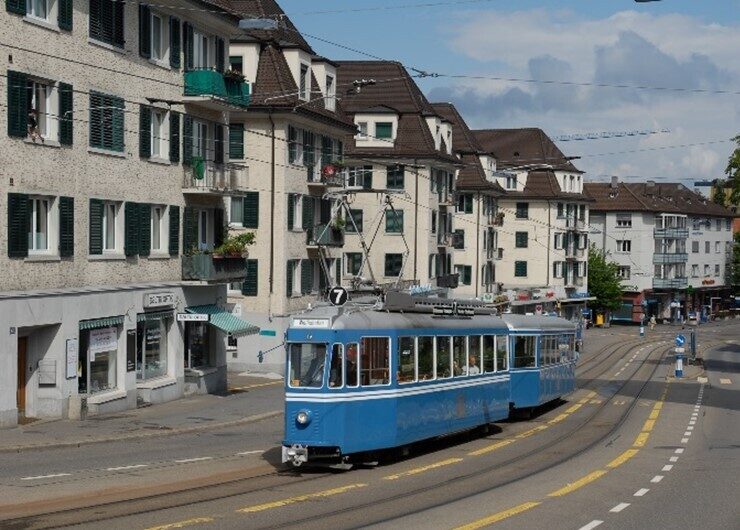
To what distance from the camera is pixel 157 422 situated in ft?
111

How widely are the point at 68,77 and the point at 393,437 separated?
1386cm

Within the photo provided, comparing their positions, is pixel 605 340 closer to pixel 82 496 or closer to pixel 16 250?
pixel 16 250

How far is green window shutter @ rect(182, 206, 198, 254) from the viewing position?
4059 cm

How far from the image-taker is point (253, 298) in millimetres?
53125

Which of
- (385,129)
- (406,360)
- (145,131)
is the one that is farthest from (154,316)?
(385,129)

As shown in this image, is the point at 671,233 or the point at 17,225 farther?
the point at 671,233

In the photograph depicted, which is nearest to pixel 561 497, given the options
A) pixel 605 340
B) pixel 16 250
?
pixel 16 250

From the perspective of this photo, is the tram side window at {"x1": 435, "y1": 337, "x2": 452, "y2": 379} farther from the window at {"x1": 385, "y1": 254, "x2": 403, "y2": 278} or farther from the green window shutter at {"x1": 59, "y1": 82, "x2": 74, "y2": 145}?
the window at {"x1": 385, "y1": 254, "x2": 403, "y2": 278}

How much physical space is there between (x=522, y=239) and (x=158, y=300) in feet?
229

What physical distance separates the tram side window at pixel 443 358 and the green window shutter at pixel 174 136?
1461 centimetres

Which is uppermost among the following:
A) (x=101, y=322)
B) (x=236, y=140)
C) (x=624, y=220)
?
(x=236, y=140)

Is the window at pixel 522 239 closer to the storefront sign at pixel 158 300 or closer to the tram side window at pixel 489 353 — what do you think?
the storefront sign at pixel 158 300

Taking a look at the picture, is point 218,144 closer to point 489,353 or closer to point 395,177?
point 489,353

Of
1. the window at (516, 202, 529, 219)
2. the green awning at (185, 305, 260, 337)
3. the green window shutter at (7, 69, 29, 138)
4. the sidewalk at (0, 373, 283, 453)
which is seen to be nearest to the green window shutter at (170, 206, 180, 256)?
the green awning at (185, 305, 260, 337)
